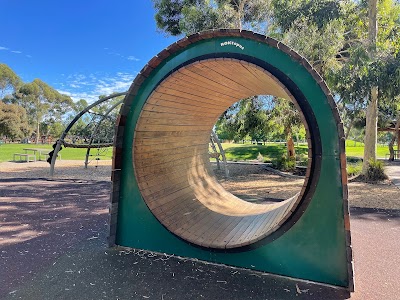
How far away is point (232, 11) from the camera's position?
42.2 ft

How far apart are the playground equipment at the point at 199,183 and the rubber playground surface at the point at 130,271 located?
0.22m

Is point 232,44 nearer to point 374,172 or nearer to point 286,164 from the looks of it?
point 374,172

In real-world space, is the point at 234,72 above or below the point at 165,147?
above

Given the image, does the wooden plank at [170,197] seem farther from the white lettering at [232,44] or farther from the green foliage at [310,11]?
the green foliage at [310,11]

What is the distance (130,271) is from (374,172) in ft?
36.0

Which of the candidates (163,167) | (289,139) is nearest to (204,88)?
(163,167)

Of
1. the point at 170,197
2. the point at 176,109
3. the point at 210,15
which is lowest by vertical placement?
the point at 170,197

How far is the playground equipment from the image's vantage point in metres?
3.25

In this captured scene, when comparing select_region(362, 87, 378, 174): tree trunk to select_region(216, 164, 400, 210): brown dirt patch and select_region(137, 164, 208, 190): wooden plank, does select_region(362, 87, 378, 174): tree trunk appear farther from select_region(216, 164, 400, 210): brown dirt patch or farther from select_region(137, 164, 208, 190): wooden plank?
select_region(137, 164, 208, 190): wooden plank

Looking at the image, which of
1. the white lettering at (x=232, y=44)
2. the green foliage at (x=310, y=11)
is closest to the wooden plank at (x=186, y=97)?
the white lettering at (x=232, y=44)

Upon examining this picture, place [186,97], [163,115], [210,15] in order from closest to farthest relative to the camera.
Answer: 1. [163,115]
2. [186,97]
3. [210,15]

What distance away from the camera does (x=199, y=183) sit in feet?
19.6

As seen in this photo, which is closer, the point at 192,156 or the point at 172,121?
the point at 172,121

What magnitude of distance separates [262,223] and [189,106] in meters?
2.14
